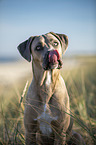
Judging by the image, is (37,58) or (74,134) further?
(74,134)

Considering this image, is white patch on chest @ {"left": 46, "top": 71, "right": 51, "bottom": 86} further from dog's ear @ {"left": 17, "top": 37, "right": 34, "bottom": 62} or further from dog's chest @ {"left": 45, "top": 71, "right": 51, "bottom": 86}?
dog's ear @ {"left": 17, "top": 37, "right": 34, "bottom": 62}

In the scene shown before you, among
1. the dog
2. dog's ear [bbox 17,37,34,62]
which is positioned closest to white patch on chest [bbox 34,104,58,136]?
the dog

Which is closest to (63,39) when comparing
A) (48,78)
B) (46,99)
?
(48,78)

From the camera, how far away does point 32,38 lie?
2.40 metres

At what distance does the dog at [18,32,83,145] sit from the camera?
2180mm

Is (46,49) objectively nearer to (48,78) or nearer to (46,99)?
(48,78)

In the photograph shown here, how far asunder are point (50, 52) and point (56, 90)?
547 millimetres

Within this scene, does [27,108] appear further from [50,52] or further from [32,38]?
[32,38]

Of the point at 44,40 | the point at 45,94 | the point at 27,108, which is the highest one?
the point at 44,40

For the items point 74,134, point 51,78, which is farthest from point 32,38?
point 74,134

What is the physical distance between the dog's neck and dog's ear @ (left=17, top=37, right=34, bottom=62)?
17 centimetres

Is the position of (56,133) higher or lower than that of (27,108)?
lower

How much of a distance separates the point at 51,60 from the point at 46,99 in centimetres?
56

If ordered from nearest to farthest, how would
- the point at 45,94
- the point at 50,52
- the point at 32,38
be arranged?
the point at 50,52, the point at 45,94, the point at 32,38
